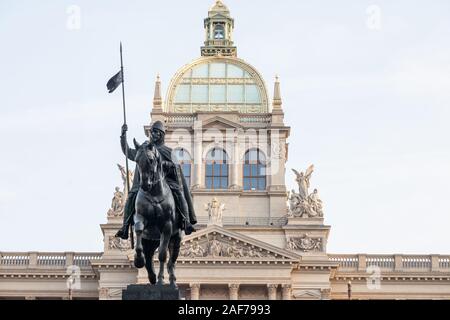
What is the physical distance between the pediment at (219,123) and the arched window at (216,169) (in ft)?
5.60

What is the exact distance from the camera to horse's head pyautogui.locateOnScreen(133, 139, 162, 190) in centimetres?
2458

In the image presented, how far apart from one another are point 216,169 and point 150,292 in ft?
202

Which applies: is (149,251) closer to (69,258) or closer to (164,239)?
(164,239)

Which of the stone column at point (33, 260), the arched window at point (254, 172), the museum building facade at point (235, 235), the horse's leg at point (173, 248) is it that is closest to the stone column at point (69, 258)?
the museum building facade at point (235, 235)

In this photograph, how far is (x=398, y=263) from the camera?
264 ft

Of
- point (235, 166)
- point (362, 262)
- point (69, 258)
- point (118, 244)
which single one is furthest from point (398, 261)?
point (69, 258)

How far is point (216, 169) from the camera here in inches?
3386

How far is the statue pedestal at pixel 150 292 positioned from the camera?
953 inches

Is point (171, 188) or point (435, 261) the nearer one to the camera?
point (171, 188)

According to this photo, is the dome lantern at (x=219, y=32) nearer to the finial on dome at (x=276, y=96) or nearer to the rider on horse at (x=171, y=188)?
the finial on dome at (x=276, y=96)

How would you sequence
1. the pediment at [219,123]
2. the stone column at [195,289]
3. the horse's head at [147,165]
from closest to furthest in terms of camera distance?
the horse's head at [147,165], the stone column at [195,289], the pediment at [219,123]

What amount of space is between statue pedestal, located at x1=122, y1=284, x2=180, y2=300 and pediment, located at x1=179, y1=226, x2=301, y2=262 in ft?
171
